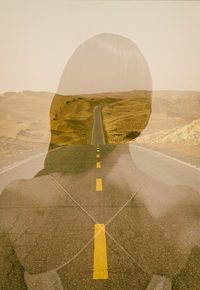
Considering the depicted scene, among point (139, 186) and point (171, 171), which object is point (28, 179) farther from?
point (171, 171)

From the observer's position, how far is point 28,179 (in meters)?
7.16

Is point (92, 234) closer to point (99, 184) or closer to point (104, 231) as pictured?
point (104, 231)

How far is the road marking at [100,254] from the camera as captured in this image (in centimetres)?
283

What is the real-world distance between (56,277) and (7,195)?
3.62 meters

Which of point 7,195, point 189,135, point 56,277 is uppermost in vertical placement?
point 56,277

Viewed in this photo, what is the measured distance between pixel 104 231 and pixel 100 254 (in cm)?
67

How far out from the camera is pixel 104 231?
3.86m

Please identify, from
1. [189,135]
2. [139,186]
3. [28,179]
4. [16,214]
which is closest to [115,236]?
[16,214]

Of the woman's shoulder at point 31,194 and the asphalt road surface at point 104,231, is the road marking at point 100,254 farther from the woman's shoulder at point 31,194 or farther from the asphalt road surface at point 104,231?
the woman's shoulder at point 31,194

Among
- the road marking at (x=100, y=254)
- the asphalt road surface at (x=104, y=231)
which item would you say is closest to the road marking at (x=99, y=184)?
the asphalt road surface at (x=104, y=231)

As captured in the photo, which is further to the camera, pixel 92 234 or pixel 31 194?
pixel 31 194

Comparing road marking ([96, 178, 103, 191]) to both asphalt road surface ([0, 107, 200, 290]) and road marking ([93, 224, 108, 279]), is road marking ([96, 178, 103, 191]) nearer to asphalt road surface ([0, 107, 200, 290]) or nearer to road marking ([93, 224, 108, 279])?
asphalt road surface ([0, 107, 200, 290])

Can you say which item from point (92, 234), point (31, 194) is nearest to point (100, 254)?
point (92, 234)

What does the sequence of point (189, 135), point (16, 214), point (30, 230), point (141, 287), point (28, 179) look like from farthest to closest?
point (189, 135), point (28, 179), point (16, 214), point (30, 230), point (141, 287)
